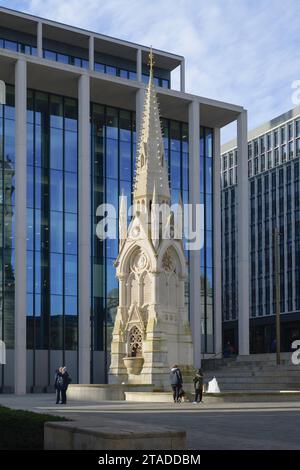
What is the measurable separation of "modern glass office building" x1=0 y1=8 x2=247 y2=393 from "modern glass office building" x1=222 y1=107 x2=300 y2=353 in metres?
41.3

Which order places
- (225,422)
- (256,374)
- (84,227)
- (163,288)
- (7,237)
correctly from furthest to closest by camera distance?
(84,227) < (7,237) < (256,374) < (163,288) < (225,422)

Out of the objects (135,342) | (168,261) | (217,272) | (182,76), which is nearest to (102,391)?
(135,342)

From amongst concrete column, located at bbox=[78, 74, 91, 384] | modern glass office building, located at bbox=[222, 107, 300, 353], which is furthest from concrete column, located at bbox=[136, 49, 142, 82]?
modern glass office building, located at bbox=[222, 107, 300, 353]

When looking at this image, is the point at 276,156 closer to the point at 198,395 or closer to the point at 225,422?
the point at 198,395

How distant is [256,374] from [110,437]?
3841 centimetres

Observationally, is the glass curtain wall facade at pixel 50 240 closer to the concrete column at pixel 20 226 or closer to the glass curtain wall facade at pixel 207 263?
the concrete column at pixel 20 226

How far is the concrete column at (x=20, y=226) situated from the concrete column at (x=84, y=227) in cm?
451

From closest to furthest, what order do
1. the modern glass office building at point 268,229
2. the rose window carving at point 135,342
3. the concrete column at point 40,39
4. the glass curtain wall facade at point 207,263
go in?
the rose window carving at point 135,342, the concrete column at point 40,39, the glass curtain wall facade at point 207,263, the modern glass office building at point 268,229

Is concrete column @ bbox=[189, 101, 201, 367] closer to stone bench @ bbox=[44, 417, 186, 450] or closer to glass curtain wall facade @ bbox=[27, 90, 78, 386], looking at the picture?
glass curtain wall facade @ bbox=[27, 90, 78, 386]

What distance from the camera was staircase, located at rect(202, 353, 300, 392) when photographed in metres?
47.4

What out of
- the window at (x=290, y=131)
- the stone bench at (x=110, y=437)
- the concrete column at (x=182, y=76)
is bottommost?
the stone bench at (x=110, y=437)

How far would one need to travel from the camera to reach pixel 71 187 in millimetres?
63844

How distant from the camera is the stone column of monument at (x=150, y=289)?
37656 mm

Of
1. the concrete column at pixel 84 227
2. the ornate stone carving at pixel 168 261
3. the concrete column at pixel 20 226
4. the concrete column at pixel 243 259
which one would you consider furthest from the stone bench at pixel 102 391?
the concrete column at pixel 243 259
